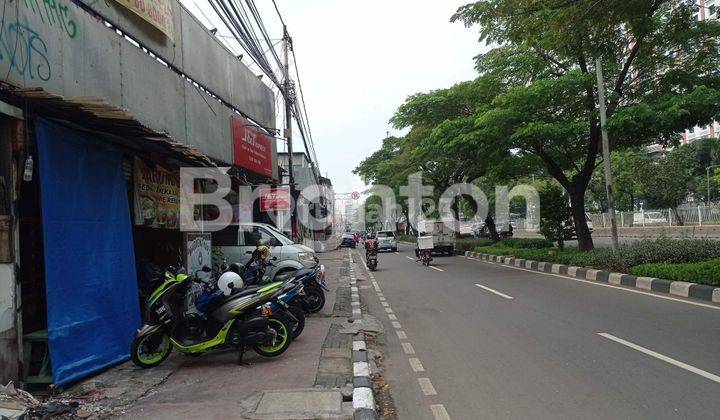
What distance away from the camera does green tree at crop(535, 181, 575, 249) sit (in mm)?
18781

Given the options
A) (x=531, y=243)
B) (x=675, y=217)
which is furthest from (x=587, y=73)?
(x=675, y=217)

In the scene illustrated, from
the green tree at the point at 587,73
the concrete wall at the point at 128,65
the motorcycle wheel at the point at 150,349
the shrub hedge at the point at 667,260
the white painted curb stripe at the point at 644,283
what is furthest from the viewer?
the white painted curb stripe at the point at 644,283

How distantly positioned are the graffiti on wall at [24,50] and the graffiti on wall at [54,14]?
263mm

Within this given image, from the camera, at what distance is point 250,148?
47.5 ft

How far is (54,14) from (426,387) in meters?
6.06

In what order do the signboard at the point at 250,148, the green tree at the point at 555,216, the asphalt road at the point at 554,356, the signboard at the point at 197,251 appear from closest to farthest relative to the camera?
the asphalt road at the point at 554,356 < the signboard at the point at 197,251 < the signboard at the point at 250,148 < the green tree at the point at 555,216

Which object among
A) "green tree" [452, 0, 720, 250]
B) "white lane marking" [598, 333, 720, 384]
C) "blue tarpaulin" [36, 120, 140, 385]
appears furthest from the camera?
"green tree" [452, 0, 720, 250]

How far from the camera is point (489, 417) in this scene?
4223mm

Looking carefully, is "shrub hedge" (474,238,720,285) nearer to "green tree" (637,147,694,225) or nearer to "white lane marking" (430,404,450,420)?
"white lane marking" (430,404,450,420)

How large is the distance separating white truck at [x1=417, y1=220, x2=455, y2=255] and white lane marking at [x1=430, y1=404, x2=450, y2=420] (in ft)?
70.7

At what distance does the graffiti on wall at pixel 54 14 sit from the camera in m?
5.79

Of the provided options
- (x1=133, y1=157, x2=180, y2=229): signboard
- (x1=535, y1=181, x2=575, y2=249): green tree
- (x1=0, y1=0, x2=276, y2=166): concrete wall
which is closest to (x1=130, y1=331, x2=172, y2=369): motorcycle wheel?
(x1=133, y1=157, x2=180, y2=229): signboard

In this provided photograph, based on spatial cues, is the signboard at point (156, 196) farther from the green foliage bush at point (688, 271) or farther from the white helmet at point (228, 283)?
the green foliage bush at point (688, 271)

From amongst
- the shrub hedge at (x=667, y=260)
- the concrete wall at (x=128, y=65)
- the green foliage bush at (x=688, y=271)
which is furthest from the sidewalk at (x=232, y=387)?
the shrub hedge at (x=667, y=260)
